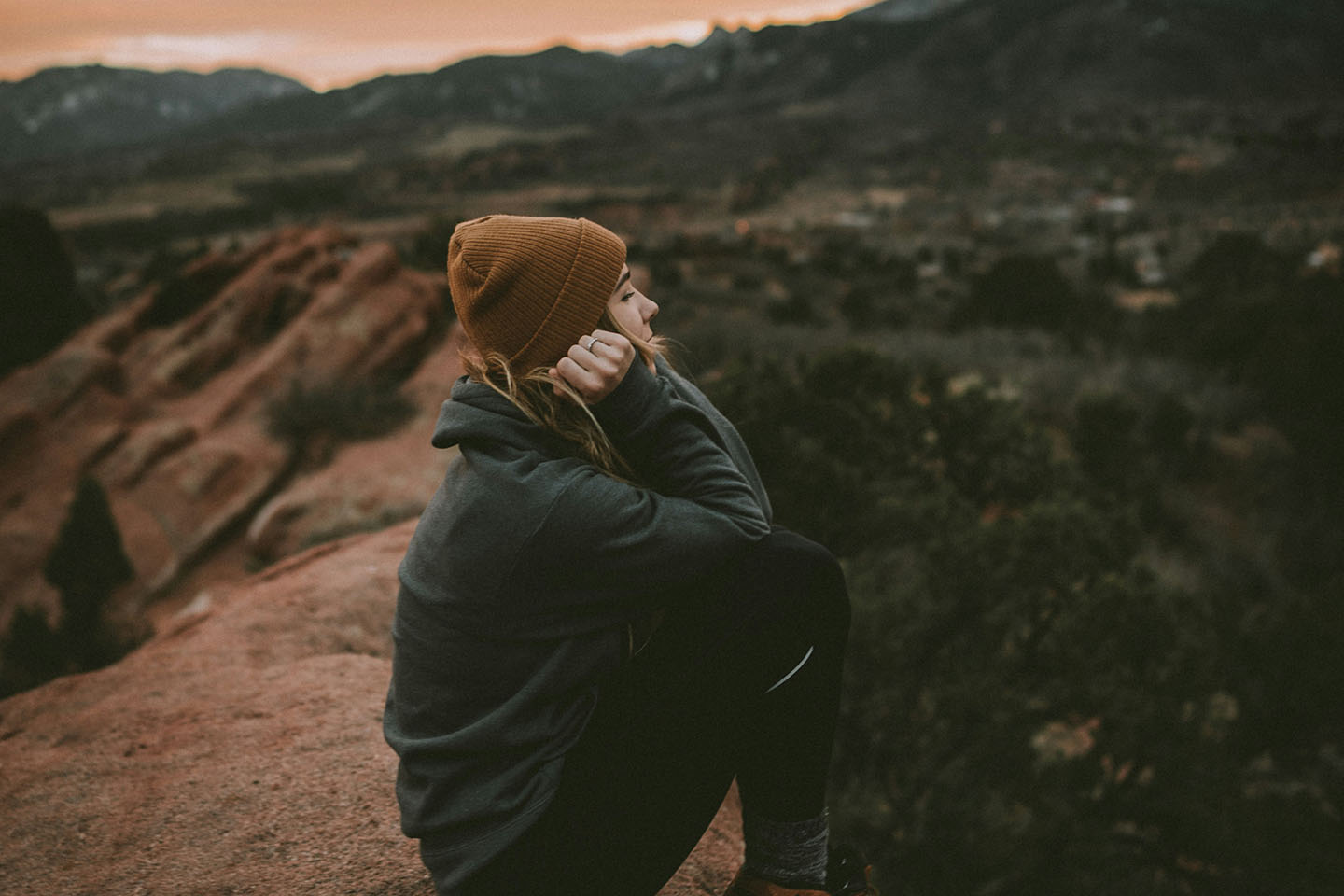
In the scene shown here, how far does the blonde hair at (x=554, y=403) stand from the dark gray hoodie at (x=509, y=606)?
0.03 m

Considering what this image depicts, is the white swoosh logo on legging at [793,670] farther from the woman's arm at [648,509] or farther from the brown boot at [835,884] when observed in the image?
the brown boot at [835,884]

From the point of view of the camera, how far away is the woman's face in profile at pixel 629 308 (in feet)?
5.57

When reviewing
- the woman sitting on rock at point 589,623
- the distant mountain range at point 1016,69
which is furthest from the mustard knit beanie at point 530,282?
the distant mountain range at point 1016,69

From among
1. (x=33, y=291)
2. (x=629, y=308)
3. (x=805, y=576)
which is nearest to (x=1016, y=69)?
(x=33, y=291)

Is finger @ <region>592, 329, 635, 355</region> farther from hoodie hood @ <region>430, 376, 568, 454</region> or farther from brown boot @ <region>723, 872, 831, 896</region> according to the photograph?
brown boot @ <region>723, 872, 831, 896</region>

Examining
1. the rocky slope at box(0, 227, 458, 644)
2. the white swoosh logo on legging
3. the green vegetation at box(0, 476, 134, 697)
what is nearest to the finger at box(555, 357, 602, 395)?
the white swoosh logo on legging

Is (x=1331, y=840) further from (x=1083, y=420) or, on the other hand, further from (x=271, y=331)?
(x=271, y=331)

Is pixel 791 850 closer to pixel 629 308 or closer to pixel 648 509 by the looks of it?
pixel 648 509

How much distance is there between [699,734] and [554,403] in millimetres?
737

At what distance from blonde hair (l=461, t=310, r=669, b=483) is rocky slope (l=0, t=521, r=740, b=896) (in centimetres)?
118

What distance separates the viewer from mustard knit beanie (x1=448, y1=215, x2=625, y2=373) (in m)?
1.56

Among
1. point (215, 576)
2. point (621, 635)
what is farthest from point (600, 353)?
point (215, 576)

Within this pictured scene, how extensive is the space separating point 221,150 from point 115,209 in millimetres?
32590

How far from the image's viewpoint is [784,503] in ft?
14.3
